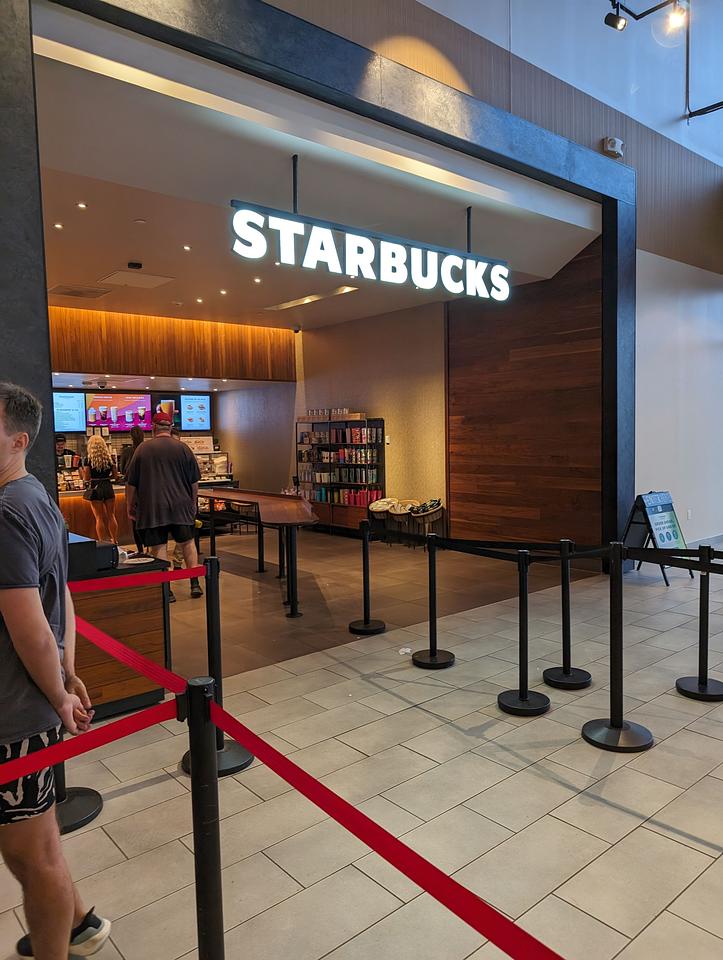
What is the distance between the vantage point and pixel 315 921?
2.14 meters

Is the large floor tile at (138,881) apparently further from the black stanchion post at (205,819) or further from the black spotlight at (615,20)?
the black spotlight at (615,20)

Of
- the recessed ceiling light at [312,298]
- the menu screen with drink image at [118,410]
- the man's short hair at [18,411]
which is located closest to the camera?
the man's short hair at [18,411]

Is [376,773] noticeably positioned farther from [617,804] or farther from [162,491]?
[162,491]

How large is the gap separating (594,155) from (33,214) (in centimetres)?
558

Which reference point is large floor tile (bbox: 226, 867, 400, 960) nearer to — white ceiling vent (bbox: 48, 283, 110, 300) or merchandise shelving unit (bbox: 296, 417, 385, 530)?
white ceiling vent (bbox: 48, 283, 110, 300)

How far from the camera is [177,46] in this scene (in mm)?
3865

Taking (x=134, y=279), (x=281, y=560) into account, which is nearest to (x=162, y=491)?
(x=281, y=560)

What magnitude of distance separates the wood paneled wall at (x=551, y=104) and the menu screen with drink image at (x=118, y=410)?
8199 millimetres

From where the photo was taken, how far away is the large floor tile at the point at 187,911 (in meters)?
2.04

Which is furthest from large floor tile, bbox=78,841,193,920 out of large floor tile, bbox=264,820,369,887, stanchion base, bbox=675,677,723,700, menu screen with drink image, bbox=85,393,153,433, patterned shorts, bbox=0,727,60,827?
menu screen with drink image, bbox=85,393,153,433

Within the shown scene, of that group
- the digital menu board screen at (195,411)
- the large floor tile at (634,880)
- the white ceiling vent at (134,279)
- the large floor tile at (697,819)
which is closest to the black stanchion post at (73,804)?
the large floor tile at (634,880)

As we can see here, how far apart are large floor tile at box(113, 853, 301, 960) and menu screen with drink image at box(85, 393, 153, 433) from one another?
1013cm

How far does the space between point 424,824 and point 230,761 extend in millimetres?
1003

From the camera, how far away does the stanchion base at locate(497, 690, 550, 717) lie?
367 centimetres
